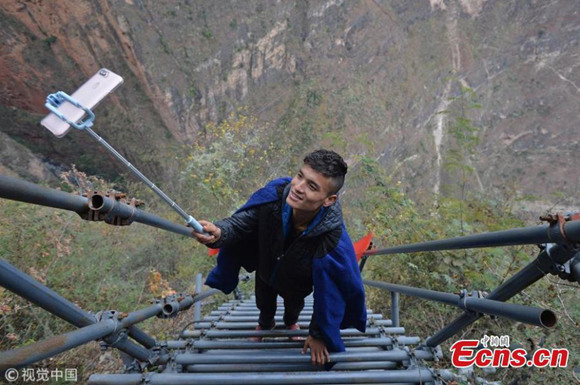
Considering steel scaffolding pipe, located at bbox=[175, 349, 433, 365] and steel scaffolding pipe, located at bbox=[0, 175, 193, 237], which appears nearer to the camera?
steel scaffolding pipe, located at bbox=[0, 175, 193, 237]

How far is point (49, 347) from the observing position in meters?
1.00

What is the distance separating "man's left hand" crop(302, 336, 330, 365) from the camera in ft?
6.53

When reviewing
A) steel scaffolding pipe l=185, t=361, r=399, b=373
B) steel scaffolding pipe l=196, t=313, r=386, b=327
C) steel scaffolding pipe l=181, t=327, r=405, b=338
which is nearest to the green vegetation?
steel scaffolding pipe l=196, t=313, r=386, b=327

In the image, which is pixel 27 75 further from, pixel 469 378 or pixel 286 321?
pixel 469 378

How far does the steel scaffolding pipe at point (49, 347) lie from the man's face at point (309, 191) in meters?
→ 1.01

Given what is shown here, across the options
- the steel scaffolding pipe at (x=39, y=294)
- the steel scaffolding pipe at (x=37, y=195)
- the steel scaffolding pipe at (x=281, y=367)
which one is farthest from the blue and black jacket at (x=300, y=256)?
the steel scaffolding pipe at (x=37, y=195)

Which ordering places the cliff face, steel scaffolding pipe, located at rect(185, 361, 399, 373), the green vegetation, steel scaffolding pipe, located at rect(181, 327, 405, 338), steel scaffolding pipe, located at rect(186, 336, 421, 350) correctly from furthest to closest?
1. the cliff face
2. the green vegetation
3. steel scaffolding pipe, located at rect(181, 327, 405, 338)
4. steel scaffolding pipe, located at rect(186, 336, 421, 350)
5. steel scaffolding pipe, located at rect(185, 361, 399, 373)

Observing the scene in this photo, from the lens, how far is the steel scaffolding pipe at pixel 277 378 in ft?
5.21

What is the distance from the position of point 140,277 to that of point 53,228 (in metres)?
2.27

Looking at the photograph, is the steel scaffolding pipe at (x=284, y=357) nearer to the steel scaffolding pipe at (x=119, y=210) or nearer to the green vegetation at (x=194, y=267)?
the steel scaffolding pipe at (x=119, y=210)

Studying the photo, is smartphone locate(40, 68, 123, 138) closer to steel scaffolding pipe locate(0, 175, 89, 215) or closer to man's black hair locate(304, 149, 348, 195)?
steel scaffolding pipe locate(0, 175, 89, 215)

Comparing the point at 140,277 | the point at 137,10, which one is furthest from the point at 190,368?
the point at 137,10

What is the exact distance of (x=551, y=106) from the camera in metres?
37.2

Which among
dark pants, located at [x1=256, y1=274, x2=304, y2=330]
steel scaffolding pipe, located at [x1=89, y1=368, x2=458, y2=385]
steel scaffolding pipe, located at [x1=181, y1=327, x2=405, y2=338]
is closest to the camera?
steel scaffolding pipe, located at [x1=89, y1=368, x2=458, y2=385]
